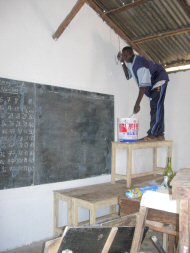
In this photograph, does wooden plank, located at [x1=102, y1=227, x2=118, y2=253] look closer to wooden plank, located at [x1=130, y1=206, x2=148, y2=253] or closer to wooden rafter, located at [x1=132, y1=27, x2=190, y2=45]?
wooden plank, located at [x1=130, y1=206, x2=148, y2=253]

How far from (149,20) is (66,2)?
3.57 ft

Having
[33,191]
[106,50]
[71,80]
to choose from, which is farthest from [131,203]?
[106,50]

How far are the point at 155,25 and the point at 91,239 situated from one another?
2980 millimetres

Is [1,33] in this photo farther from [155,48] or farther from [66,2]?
[155,48]

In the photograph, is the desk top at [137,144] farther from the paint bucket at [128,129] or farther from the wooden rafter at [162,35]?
the wooden rafter at [162,35]

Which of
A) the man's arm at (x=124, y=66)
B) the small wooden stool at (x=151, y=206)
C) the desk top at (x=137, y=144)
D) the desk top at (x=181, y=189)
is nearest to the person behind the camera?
the desk top at (x=181, y=189)

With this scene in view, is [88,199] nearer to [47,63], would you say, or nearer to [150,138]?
[150,138]

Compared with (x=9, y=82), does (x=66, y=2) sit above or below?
above

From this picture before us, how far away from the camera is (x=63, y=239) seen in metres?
1.51

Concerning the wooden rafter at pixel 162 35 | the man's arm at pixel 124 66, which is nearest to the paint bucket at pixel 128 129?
the man's arm at pixel 124 66

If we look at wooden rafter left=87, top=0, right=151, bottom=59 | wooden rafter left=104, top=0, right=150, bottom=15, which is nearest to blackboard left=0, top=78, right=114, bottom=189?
wooden rafter left=87, top=0, right=151, bottom=59

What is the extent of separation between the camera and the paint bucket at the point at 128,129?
3.42 meters

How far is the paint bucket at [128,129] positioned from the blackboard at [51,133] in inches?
12.0

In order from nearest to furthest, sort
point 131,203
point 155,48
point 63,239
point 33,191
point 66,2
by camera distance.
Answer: point 63,239 → point 131,203 → point 33,191 → point 66,2 → point 155,48
